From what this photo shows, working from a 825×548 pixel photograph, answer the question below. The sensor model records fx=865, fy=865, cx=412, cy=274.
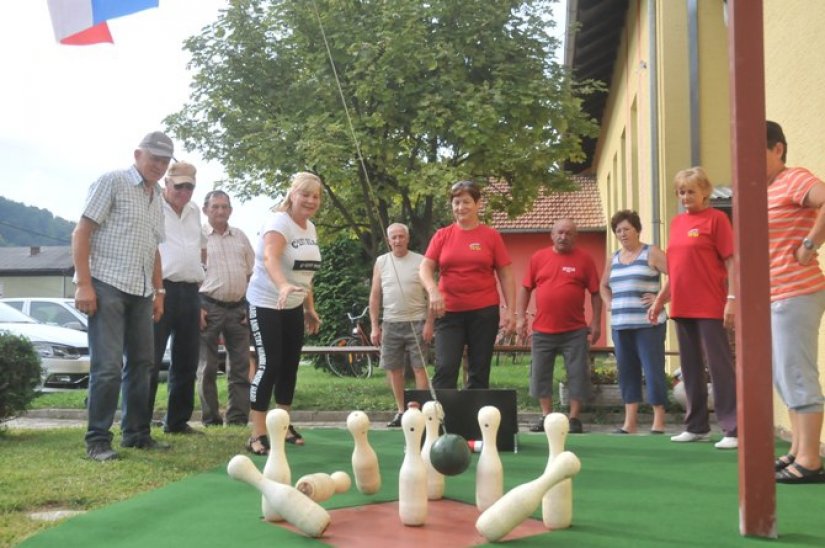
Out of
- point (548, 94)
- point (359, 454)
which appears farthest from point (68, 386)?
point (359, 454)

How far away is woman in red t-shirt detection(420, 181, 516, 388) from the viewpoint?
19.7ft

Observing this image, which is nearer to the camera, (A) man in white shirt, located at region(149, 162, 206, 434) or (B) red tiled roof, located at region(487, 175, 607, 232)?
(A) man in white shirt, located at region(149, 162, 206, 434)

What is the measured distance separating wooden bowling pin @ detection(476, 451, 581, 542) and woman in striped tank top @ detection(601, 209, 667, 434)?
368 cm

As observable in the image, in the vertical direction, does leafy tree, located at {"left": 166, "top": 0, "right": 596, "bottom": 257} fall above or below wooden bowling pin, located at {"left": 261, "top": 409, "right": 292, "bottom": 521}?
above

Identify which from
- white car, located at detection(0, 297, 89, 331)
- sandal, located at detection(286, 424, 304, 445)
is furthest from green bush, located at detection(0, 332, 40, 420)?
white car, located at detection(0, 297, 89, 331)

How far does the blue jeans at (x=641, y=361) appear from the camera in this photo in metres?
6.49

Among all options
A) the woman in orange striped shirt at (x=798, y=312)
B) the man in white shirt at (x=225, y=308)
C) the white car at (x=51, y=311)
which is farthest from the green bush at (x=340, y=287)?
the woman in orange striped shirt at (x=798, y=312)

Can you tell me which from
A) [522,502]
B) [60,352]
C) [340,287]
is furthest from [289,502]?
[340,287]

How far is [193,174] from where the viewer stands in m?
6.36

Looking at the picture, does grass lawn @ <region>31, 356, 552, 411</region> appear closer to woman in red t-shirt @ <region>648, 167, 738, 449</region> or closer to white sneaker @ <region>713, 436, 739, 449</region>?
woman in red t-shirt @ <region>648, 167, 738, 449</region>

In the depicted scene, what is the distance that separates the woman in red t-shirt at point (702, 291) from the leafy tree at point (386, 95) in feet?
16.6

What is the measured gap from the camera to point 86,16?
4766 mm

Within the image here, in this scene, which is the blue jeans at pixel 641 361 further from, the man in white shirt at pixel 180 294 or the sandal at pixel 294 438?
the man in white shirt at pixel 180 294

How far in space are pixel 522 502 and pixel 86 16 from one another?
357 cm
